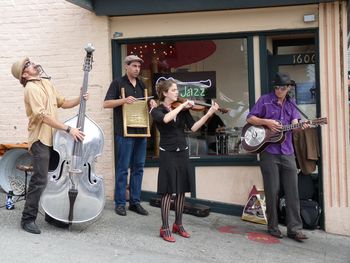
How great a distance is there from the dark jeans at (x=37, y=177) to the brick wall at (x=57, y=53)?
1.67 metres

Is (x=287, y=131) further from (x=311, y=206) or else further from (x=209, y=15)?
(x=209, y=15)

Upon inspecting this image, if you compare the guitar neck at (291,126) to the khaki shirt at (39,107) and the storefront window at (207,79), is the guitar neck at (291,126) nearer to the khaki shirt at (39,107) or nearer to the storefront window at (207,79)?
the storefront window at (207,79)

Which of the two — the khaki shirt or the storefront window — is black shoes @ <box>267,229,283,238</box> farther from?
the khaki shirt

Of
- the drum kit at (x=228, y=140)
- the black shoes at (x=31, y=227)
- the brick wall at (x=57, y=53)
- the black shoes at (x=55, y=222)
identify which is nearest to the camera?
the black shoes at (x=31, y=227)

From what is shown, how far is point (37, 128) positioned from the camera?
5445mm

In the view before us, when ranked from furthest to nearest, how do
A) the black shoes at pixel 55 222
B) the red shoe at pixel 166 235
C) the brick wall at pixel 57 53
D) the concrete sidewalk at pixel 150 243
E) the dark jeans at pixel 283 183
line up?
1. the brick wall at pixel 57 53
2. the dark jeans at pixel 283 183
3. the black shoes at pixel 55 222
4. the red shoe at pixel 166 235
5. the concrete sidewalk at pixel 150 243

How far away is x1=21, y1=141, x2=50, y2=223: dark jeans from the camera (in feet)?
17.5

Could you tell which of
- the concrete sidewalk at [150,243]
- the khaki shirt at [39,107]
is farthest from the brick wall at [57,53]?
the khaki shirt at [39,107]

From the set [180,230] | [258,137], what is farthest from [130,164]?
[258,137]

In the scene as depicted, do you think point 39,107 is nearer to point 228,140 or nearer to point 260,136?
point 260,136

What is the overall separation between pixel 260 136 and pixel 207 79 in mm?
1420

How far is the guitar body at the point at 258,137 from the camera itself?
236 inches

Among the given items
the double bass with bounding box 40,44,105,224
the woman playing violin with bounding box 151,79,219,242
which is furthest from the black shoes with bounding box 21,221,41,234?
the woman playing violin with bounding box 151,79,219,242

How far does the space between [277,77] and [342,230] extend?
2111mm
